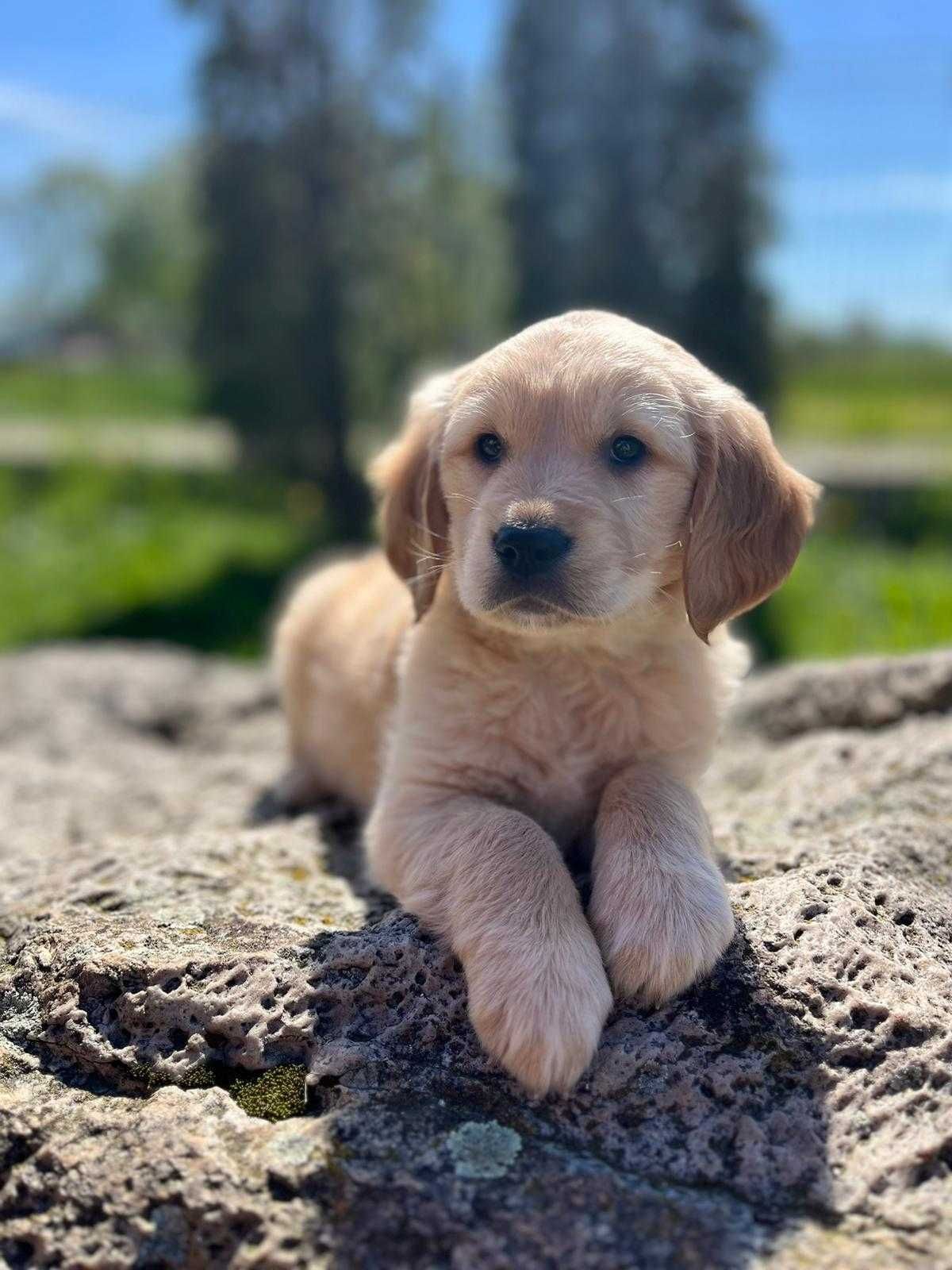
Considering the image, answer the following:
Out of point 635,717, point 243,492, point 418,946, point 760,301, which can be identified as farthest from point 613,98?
point 418,946

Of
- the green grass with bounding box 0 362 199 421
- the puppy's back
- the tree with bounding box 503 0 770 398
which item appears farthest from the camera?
the green grass with bounding box 0 362 199 421

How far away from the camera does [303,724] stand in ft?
14.3

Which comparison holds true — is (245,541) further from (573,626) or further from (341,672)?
(573,626)

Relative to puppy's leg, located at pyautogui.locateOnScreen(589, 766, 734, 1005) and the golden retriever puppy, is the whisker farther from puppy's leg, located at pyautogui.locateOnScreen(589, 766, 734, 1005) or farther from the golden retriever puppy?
puppy's leg, located at pyautogui.locateOnScreen(589, 766, 734, 1005)

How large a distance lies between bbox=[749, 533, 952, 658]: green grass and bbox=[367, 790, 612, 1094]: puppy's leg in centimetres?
349

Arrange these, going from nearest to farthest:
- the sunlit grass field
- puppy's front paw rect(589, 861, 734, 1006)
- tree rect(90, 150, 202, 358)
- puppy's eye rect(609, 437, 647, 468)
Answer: puppy's front paw rect(589, 861, 734, 1006) < puppy's eye rect(609, 437, 647, 468) < the sunlit grass field < tree rect(90, 150, 202, 358)

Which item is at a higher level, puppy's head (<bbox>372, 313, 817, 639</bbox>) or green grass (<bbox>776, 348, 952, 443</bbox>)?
puppy's head (<bbox>372, 313, 817, 639</bbox>)

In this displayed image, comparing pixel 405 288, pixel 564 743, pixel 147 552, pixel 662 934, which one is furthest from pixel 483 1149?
pixel 405 288

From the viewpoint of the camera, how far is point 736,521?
9.43 feet

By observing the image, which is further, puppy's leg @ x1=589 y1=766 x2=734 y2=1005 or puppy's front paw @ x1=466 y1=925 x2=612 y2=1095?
puppy's leg @ x1=589 y1=766 x2=734 y2=1005

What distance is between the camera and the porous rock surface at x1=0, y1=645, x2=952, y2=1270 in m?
1.84

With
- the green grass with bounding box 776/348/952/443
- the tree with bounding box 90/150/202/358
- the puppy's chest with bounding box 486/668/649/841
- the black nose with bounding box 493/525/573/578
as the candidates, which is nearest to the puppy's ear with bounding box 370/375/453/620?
the puppy's chest with bounding box 486/668/649/841

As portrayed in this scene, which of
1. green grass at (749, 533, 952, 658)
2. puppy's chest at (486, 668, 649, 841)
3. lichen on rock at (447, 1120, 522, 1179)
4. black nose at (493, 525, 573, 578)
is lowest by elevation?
green grass at (749, 533, 952, 658)

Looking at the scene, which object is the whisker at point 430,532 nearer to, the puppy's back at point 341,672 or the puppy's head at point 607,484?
the puppy's head at point 607,484
